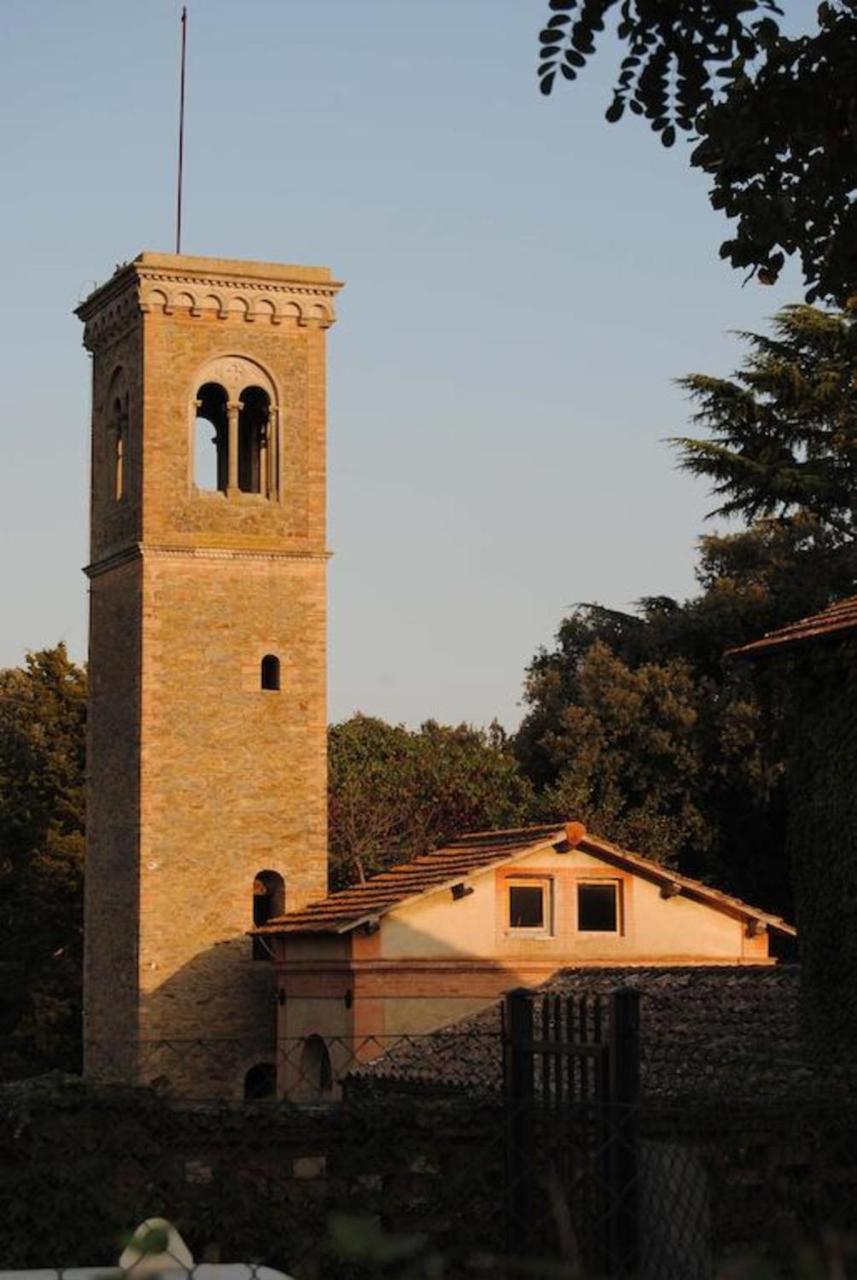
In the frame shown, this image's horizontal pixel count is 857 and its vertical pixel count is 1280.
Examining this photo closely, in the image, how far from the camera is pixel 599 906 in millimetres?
30062

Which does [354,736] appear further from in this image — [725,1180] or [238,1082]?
[725,1180]

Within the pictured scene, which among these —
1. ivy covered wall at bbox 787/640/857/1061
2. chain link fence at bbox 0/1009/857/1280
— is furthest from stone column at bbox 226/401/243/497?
chain link fence at bbox 0/1009/857/1280

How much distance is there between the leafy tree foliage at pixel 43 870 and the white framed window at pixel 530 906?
614 inches

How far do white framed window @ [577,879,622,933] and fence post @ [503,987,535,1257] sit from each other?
23507 mm

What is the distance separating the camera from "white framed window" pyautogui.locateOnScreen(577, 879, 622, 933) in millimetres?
29969

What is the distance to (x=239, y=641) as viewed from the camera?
3581 centimetres

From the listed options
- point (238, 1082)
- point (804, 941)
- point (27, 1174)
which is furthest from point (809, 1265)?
point (238, 1082)

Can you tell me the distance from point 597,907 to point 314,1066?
497cm

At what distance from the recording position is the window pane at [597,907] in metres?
30.0

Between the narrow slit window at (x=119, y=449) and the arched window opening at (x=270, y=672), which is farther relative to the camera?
the narrow slit window at (x=119, y=449)

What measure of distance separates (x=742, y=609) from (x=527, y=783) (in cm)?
564

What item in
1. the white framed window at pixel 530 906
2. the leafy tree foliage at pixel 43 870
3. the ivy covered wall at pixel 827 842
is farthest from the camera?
the leafy tree foliage at pixel 43 870

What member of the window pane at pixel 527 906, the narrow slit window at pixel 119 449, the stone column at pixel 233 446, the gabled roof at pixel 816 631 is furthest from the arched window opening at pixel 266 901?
the gabled roof at pixel 816 631

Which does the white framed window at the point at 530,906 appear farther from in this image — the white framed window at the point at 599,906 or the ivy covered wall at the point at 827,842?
the ivy covered wall at the point at 827,842
